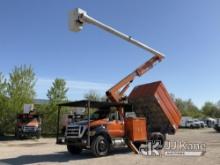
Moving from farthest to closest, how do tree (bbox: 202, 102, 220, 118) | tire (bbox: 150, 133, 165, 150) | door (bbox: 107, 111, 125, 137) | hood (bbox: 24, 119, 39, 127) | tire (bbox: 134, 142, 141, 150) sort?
tree (bbox: 202, 102, 220, 118) → hood (bbox: 24, 119, 39, 127) → tire (bbox: 150, 133, 165, 150) → tire (bbox: 134, 142, 141, 150) → door (bbox: 107, 111, 125, 137)

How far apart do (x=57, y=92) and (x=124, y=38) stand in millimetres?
22876

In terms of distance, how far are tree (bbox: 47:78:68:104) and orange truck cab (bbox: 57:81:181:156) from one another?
1746cm

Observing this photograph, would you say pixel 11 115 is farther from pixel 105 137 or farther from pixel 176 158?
pixel 176 158

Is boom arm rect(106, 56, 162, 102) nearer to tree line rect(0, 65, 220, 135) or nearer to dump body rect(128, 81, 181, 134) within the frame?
dump body rect(128, 81, 181, 134)

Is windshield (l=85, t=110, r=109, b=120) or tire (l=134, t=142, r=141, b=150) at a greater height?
windshield (l=85, t=110, r=109, b=120)

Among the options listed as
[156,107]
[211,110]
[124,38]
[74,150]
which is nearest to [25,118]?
[74,150]

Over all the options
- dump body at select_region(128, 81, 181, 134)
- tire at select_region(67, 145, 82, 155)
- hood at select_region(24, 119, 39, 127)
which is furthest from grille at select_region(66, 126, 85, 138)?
hood at select_region(24, 119, 39, 127)

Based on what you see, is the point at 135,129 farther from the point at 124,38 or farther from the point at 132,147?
the point at 124,38

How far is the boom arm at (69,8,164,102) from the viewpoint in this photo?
12.4m

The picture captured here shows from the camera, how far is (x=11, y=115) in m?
33.8

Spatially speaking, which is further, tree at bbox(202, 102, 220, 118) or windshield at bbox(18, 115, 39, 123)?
tree at bbox(202, 102, 220, 118)

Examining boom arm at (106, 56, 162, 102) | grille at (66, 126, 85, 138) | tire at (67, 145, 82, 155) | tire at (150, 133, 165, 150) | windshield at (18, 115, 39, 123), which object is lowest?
tire at (67, 145, 82, 155)

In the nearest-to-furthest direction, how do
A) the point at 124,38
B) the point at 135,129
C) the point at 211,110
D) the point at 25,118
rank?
1. the point at 124,38
2. the point at 135,129
3. the point at 25,118
4. the point at 211,110

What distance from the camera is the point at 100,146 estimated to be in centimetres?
1658
